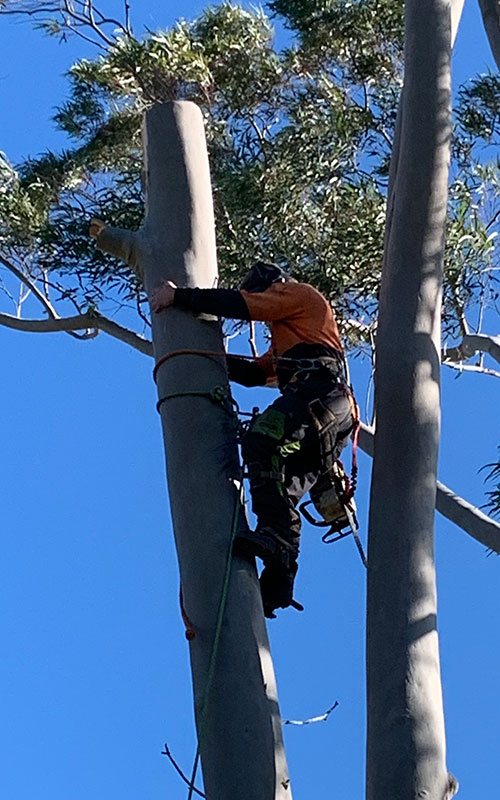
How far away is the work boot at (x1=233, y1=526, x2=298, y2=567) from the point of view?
2.57m

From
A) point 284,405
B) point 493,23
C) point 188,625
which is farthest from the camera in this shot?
point 493,23

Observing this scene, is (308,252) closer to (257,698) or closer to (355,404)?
(355,404)

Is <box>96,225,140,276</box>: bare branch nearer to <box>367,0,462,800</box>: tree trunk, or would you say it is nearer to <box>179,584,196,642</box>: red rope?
<box>367,0,462,800</box>: tree trunk

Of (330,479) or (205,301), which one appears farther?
(330,479)

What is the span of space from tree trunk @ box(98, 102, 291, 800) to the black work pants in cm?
13

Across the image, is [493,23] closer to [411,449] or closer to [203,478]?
[411,449]

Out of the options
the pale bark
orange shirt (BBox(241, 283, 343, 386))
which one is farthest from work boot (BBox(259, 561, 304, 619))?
the pale bark

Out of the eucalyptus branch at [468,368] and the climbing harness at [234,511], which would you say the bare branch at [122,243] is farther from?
the eucalyptus branch at [468,368]

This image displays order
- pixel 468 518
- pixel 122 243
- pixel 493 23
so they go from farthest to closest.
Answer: pixel 493 23 < pixel 468 518 < pixel 122 243

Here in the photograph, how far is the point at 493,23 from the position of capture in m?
5.30

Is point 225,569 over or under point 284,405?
under

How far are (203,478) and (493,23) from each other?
11.1 ft

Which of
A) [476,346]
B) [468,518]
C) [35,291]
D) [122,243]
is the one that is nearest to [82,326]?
[35,291]

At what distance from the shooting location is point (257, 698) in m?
2.34
